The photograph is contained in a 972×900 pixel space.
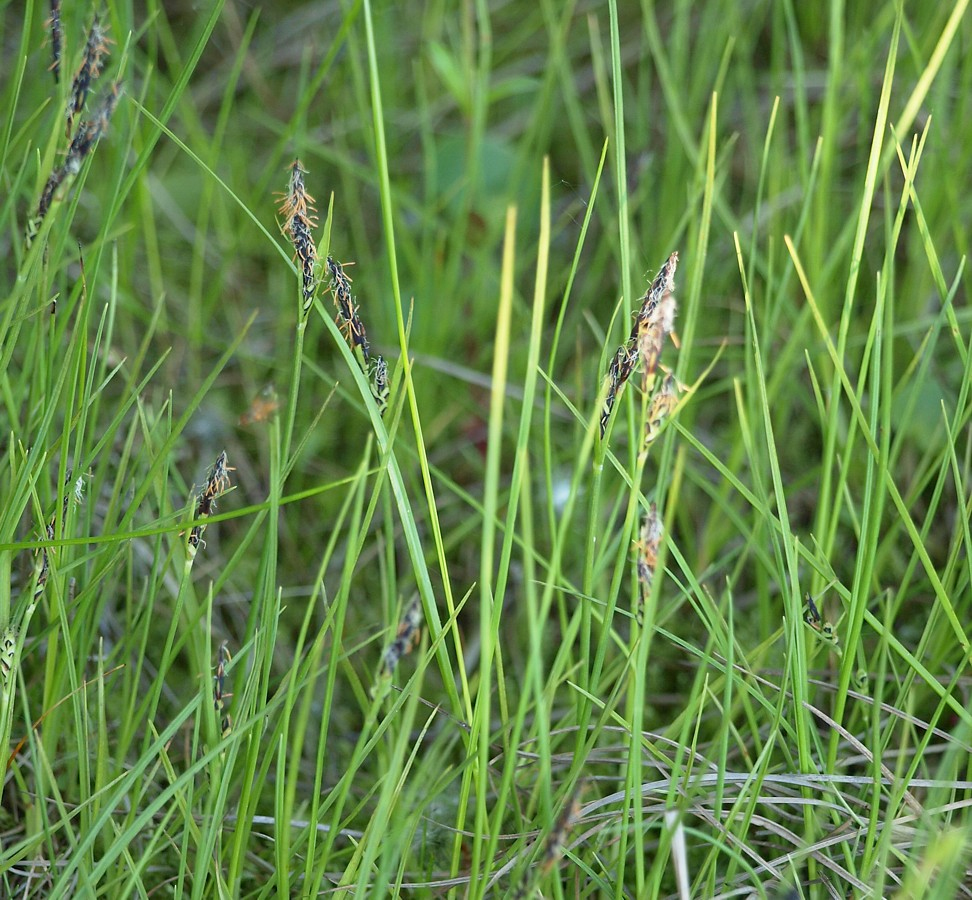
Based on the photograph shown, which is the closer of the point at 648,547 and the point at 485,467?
the point at 648,547

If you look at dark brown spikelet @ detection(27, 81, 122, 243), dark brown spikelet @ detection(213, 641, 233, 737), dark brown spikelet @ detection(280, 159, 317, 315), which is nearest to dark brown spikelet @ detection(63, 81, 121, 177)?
dark brown spikelet @ detection(27, 81, 122, 243)

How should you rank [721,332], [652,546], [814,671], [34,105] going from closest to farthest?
1. [652,546]
2. [814,671]
3. [34,105]
4. [721,332]

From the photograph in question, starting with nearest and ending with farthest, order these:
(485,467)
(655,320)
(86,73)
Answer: (655,320) → (86,73) → (485,467)

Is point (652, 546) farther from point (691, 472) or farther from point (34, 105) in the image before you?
point (34, 105)

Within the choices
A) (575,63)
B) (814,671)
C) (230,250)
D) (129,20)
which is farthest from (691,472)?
(575,63)

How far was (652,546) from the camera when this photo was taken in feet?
1.87

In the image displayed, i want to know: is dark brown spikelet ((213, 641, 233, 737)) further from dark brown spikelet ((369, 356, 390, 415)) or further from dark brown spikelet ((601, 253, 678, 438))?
dark brown spikelet ((601, 253, 678, 438))

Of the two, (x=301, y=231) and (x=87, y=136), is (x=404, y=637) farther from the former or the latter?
(x=87, y=136)

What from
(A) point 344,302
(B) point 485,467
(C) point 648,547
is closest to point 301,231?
(A) point 344,302

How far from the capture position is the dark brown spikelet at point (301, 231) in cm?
57

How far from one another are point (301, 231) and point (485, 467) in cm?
77

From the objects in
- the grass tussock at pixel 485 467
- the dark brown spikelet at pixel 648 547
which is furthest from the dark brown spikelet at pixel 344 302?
the dark brown spikelet at pixel 648 547

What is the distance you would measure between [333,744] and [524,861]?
1.18 feet

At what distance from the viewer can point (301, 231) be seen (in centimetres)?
59
